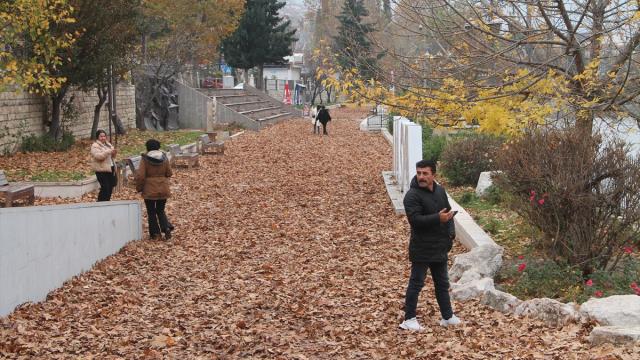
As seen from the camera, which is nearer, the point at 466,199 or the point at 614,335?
the point at 614,335

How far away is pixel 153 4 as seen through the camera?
121ft

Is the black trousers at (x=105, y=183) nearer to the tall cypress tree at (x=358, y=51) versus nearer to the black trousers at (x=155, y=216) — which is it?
the black trousers at (x=155, y=216)

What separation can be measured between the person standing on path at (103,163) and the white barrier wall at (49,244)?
206 cm

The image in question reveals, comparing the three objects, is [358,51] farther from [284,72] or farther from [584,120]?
[284,72]

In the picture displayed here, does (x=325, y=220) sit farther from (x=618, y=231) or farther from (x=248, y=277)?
(x=618, y=231)

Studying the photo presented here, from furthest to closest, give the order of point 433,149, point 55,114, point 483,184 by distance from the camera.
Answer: point 55,114 → point 433,149 → point 483,184

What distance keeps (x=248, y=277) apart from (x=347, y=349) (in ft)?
11.6

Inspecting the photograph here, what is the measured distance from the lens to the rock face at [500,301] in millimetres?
7828

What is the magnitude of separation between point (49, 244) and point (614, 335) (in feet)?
19.0

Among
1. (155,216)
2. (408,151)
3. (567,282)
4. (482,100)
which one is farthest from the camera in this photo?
(408,151)

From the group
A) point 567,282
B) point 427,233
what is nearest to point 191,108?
point 567,282

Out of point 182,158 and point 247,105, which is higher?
point 247,105

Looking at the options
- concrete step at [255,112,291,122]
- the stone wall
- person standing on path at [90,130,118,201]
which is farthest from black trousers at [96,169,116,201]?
concrete step at [255,112,291,122]

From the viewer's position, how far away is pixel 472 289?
839 centimetres
